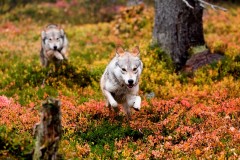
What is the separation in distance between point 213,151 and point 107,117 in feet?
10.2

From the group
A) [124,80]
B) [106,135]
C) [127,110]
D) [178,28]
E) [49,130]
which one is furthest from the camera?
[178,28]

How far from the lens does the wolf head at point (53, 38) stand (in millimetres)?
14250

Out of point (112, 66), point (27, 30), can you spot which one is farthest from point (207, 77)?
point (27, 30)

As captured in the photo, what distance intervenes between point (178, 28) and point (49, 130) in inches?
358

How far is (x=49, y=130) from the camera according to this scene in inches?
257

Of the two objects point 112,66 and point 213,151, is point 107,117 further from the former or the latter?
point 213,151

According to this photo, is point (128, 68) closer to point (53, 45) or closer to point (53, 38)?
point (53, 45)

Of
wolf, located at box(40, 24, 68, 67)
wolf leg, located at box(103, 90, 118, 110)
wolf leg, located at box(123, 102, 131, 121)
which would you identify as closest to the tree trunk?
wolf, located at box(40, 24, 68, 67)

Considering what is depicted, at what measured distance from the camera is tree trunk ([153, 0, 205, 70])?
14.6 meters

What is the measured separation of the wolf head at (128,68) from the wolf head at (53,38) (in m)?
5.07

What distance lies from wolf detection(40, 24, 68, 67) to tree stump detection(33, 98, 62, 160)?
784 centimetres

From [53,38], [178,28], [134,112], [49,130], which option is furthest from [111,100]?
[178,28]

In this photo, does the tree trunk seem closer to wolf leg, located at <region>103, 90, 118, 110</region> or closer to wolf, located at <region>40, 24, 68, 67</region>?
wolf, located at <region>40, 24, 68, 67</region>

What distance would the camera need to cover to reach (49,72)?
554 inches
